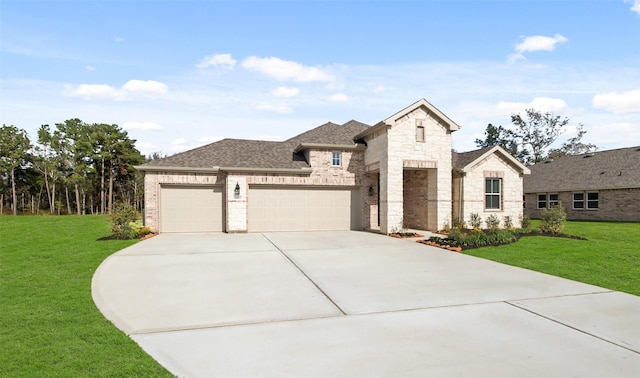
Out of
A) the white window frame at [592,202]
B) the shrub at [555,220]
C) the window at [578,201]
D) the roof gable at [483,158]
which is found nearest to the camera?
the shrub at [555,220]

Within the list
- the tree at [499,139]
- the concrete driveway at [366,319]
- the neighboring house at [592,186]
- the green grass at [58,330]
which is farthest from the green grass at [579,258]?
the tree at [499,139]

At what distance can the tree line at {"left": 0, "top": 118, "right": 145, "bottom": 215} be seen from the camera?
44.7m

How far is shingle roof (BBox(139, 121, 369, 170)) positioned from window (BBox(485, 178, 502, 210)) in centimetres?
753

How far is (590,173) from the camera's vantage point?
25.2 meters

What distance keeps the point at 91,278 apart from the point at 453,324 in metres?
7.21

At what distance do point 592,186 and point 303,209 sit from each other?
20.2 metres

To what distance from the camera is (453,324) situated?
16.2ft

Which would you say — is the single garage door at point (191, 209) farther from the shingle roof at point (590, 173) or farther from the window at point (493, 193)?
the shingle roof at point (590, 173)

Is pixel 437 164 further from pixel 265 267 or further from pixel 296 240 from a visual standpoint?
pixel 265 267

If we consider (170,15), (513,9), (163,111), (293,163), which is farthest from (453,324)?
(163,111)

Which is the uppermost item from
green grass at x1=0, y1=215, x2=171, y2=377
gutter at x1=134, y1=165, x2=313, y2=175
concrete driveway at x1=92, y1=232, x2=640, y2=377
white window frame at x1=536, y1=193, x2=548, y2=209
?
gutter at x1=134, y1=165, x2=313, y2=175

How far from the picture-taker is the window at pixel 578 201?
24817mm

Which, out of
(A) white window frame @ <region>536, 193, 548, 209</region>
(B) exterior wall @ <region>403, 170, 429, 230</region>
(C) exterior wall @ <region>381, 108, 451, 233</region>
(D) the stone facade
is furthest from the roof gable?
(A) white window frame @ <region>536, 193, 548, 209</region>

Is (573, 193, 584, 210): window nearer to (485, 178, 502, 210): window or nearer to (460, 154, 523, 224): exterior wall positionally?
(460, 154, 523, 224): exterior wall
